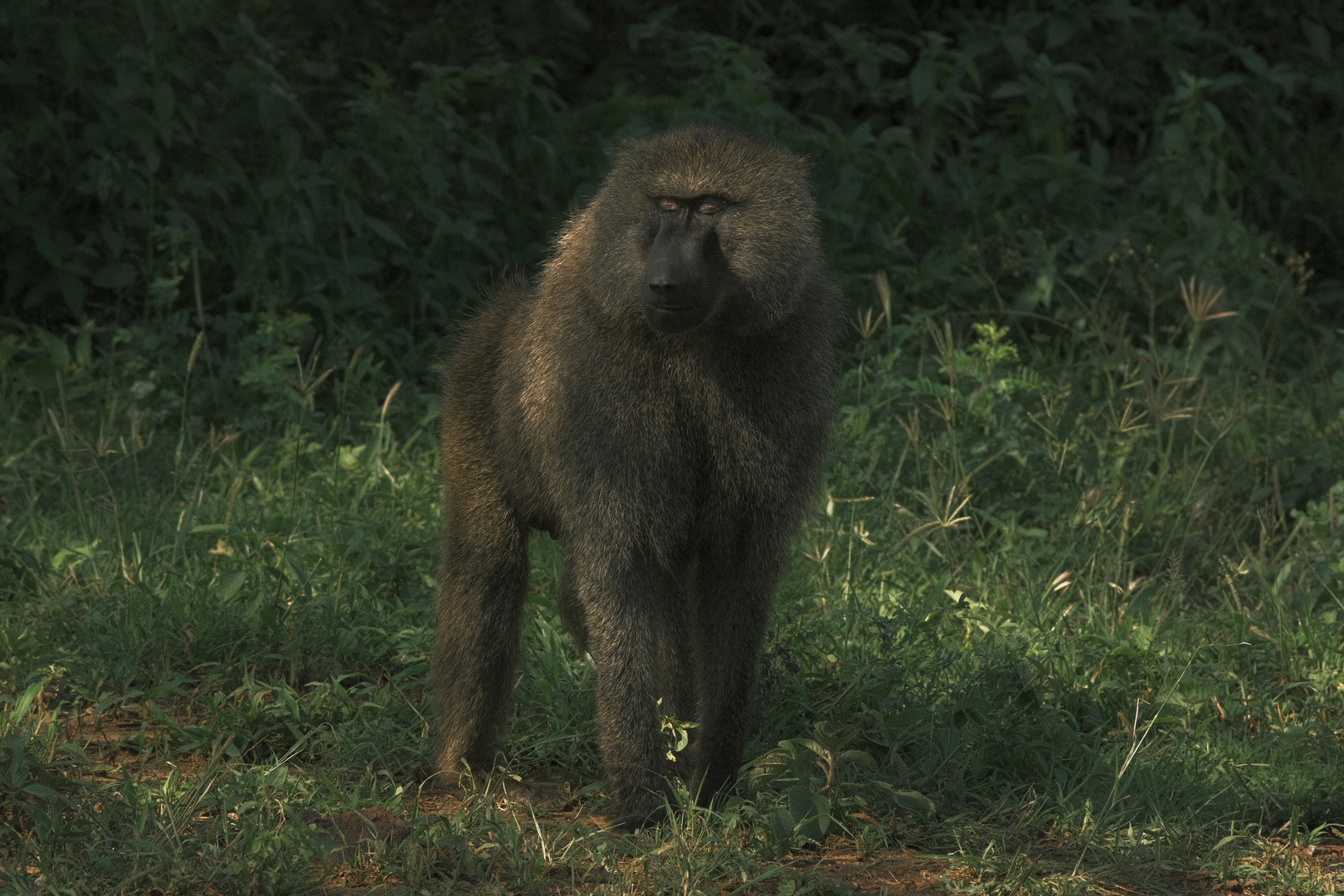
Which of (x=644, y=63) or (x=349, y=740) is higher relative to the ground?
(x=644, y=63)

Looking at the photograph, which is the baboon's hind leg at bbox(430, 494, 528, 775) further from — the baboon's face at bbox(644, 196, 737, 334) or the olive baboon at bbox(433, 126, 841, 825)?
the baboon's face at bbox(644, 196, 737, 334)

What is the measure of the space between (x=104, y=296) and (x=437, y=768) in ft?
10.4

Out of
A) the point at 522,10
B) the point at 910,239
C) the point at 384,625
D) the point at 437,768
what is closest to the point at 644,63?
the point at 522,10

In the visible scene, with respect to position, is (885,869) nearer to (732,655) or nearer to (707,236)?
(732,655)

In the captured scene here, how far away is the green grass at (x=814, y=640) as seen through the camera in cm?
309

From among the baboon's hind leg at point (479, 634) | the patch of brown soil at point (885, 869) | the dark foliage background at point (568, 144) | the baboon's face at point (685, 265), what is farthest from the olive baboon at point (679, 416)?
the dark foliage background at point (568, 144)

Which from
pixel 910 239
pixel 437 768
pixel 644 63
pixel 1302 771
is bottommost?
pixel 437 768

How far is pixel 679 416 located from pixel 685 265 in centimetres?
34

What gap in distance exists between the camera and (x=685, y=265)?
3.01 meters

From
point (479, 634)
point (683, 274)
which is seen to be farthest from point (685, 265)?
point (479, 634)

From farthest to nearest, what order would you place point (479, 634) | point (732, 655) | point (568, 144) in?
point (568, 144)
point (479, 634)
point (732, 655)

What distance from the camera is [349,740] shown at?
362cm

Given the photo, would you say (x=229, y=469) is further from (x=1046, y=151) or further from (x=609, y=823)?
(x=1046, y=151)

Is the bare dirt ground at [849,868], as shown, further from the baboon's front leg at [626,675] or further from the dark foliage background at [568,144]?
the dark foliage background at [568,144]
